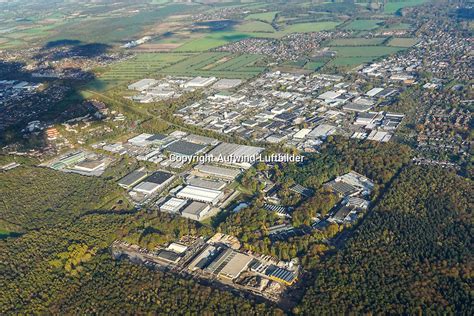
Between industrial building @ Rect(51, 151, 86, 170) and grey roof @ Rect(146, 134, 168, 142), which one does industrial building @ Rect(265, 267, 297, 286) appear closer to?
grey roof @ Rect(146, 134, 168, 142)

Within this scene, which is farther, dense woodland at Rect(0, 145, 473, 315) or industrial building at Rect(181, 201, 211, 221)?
industrial building at Rect(181, 201, 211, 221)

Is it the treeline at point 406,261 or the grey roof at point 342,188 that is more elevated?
the treeline at point 406,261

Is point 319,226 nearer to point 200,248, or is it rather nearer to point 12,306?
point 200,248

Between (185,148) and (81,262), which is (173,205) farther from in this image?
(185,148)

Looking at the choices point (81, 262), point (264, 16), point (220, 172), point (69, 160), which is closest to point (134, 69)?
point (69, 160)

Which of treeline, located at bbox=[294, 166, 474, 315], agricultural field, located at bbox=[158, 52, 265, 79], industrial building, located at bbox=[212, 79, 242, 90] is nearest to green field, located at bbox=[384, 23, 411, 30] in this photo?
agricultural field, located at bbox=[158, 52, 265, 79]

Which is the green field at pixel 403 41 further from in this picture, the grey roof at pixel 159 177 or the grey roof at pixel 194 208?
the grey roof at pixel 194 208

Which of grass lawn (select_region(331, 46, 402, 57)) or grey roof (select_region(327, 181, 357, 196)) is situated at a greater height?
grass lawn (select_region(331, 46, 402, 57))

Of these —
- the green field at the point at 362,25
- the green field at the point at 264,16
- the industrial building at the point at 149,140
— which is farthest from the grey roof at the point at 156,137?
the green field at the point at 264,16
